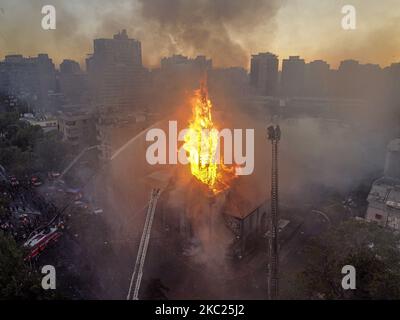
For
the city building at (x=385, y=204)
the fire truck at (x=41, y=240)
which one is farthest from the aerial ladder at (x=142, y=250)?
the city building at (x=385, y=204)

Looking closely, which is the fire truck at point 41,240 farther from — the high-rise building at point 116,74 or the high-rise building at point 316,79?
the high-rise building at point 316,79

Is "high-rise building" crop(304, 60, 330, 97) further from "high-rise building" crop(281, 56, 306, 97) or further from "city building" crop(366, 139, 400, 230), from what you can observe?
"city building" crop(366, 139, 400, 230)

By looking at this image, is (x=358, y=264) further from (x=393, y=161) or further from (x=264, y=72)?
(x=264, y=72)

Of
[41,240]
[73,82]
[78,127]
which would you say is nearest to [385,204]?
[41,240]

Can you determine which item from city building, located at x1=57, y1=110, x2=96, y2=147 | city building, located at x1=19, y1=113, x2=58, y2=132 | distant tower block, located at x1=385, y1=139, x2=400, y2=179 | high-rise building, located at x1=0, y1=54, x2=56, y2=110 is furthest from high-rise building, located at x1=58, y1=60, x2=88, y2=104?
distant tower block, located at x1=385, y1=139, x2=400, y2=179
